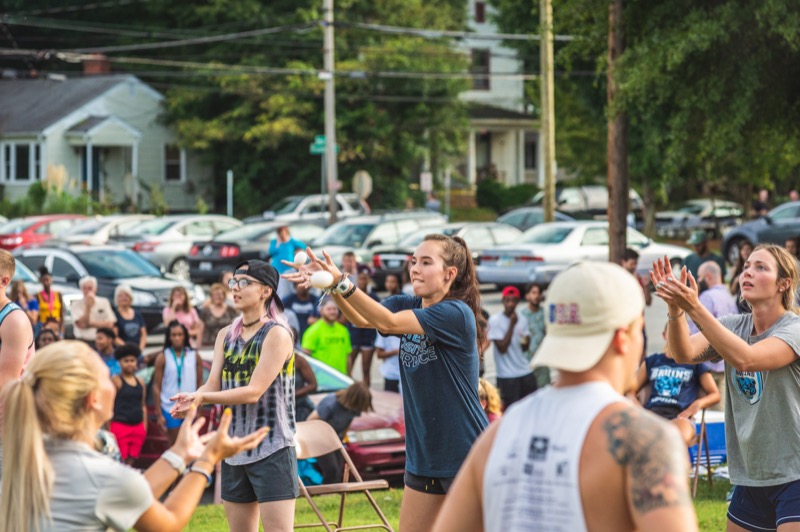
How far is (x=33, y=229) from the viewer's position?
35.4 m

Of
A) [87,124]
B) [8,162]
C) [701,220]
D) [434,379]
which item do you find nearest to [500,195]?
[701,220]

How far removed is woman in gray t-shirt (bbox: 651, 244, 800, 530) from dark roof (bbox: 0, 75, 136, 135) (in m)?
48.5

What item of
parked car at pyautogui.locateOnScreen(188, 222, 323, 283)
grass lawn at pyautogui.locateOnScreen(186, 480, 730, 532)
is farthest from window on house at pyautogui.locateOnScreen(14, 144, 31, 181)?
grass lawn at pyautogui.locateOnScreen(186, 480, 730, 532)

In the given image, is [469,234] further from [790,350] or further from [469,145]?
[469,145]

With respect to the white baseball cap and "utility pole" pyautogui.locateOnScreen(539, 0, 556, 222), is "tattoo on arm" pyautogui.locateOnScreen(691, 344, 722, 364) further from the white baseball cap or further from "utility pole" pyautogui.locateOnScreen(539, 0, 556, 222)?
"utility pole" pyautogui.locateOnScreen(539, 0, 556, 222)

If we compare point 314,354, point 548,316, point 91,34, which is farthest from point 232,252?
point 91,34

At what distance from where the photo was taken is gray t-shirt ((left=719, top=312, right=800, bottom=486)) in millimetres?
5594

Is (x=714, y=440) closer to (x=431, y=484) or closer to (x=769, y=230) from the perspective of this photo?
(x=431, y=484)

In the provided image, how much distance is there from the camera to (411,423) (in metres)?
6.00

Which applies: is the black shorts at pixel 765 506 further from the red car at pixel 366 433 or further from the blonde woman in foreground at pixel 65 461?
the red car at pixel 366 433

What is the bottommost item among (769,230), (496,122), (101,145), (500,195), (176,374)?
(176,374)

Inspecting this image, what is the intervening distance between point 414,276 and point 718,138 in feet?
36.0

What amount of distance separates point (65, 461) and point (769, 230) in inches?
1075

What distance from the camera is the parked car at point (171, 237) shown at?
105 ft
